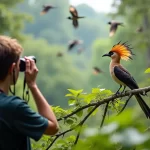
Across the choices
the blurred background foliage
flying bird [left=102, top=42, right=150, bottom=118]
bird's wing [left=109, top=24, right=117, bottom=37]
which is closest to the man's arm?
the blurred background foliage

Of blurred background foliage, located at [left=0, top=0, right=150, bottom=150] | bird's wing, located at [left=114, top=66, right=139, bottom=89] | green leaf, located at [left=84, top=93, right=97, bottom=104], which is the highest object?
green leaf, located at [left=84, top=93, right=97, bottom=104]

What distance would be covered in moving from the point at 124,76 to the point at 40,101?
5.82 ft

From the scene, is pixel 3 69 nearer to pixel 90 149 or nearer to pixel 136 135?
pixel 90 149

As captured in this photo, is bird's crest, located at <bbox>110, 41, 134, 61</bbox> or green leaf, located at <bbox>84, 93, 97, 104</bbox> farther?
bird's crest, located at <bbox>110, 41, 134, 61</bbox>

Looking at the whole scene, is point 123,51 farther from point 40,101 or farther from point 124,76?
point 40,101

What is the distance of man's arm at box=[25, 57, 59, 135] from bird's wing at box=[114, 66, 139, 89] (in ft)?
5.42

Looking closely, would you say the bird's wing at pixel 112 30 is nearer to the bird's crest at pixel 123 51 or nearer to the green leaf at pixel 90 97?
the bird's crest at pixel 123 51

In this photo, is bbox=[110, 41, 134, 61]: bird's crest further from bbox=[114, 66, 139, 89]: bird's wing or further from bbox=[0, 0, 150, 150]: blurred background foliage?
bbox=[0, 0, 150, 150]: blurred background foliage

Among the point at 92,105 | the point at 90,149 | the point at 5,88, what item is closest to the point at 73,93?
the point at 92,105

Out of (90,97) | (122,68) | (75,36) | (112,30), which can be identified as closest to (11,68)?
(90,97)

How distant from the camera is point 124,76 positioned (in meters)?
3.51

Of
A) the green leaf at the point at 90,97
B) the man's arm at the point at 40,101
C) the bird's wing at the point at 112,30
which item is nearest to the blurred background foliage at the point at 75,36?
the green leaf at the point at 90,97

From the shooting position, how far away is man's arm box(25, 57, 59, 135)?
1735 millimetres

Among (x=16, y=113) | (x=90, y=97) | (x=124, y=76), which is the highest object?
(x=16, y=113)
